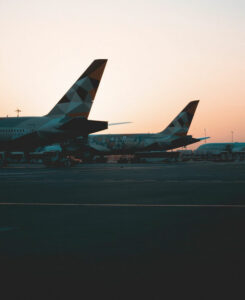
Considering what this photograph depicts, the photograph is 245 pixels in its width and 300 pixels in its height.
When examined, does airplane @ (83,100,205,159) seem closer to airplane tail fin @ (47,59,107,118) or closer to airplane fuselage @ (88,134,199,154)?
airplane fuselage @ (88,134,199,154)

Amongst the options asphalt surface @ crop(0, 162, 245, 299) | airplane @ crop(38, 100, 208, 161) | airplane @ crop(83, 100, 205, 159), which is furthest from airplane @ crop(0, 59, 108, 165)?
airplane @ crop(83, 100, 205, 159)

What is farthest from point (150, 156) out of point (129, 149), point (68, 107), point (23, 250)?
point (23, 250)

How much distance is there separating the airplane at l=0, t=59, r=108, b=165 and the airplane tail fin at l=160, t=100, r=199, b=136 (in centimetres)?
3564

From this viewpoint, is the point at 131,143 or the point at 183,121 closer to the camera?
the point at 183,121

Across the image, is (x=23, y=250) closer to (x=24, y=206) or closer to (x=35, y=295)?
(x=35, y=295)

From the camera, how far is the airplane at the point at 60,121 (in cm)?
4056

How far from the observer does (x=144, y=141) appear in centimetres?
7844

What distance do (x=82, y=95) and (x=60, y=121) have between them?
2958mm

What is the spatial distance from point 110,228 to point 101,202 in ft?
14.7

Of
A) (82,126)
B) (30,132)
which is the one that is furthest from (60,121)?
(30,132)

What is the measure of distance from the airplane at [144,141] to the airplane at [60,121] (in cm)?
3347

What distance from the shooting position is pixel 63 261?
568 centimetres

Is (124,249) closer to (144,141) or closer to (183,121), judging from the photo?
(183,121)

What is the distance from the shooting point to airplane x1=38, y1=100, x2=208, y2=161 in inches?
3014
